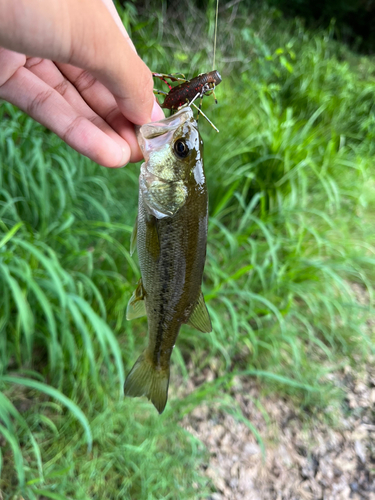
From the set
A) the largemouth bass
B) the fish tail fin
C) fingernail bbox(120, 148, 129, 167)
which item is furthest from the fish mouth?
the fish tail fin

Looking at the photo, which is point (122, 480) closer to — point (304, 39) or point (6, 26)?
point (6, 26)

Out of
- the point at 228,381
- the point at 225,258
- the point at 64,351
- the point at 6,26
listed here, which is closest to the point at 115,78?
the point at 6,26

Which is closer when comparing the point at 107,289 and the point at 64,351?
the point at 64,351

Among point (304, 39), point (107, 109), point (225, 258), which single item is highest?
point (304, 39)

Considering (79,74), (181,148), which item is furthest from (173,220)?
(79,74)

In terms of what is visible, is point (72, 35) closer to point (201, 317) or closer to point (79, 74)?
point (79, 74)

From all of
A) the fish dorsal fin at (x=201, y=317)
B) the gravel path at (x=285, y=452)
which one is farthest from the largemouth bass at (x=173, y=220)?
the gravel path at (x=285, y=452)
